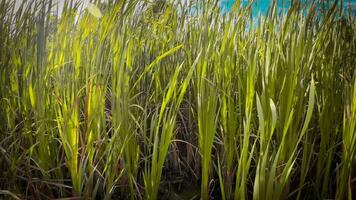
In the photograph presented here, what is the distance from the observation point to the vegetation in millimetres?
720

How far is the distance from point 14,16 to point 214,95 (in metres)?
0.73

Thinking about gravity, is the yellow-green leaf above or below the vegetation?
above

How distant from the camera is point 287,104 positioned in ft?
2.37

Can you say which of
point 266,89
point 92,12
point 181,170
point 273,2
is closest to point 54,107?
point 92,12

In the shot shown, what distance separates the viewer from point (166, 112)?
0.72m

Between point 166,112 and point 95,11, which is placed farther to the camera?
point 95,11

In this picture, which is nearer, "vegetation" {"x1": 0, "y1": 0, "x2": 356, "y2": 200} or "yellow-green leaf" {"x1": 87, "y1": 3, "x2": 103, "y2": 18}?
"vegetation" {"x1": 0, "y1": 0, "x2": 356, "y2": 200}

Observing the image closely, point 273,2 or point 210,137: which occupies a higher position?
point 273,2

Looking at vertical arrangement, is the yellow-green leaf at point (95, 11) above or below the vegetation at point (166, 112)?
above

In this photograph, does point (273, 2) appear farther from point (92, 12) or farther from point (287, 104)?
point (92, 12)

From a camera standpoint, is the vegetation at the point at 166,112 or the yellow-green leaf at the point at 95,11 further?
the yellow-green leaf at the point at 95,11

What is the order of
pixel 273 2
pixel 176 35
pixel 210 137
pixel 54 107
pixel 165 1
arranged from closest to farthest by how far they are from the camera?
pixel 210 137 < pixel 54 107 < pixel 273 2 < pixel 176 35 < pixel 165 1

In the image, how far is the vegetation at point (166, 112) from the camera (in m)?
0.72

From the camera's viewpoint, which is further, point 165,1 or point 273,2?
point 165,1
